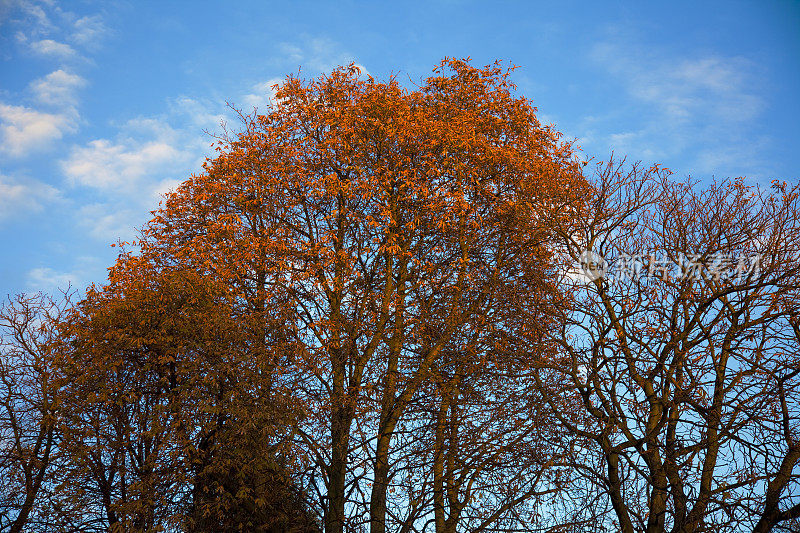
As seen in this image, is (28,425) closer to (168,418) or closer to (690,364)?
(168,418)

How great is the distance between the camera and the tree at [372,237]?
51.7ft

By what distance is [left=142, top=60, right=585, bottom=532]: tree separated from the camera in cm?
1575

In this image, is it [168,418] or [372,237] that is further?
[372,237]

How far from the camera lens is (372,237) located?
17359 mm

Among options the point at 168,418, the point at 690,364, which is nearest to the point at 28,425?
the point at 168,418

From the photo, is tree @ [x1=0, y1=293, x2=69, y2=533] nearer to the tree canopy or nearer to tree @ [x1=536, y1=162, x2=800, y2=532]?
the tree canopy

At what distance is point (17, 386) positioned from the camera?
17875 mm

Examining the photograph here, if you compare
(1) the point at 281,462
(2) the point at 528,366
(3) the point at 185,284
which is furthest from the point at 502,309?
(3) the point at 185,284

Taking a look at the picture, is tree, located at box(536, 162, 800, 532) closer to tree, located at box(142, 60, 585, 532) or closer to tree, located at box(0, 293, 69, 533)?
tree, located at box(142, 60, 585, 532)

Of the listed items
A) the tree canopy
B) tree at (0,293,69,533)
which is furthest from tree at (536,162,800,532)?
tree at (0,293,69,533)

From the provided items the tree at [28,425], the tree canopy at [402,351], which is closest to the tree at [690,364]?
the tree canopy at [402,351]

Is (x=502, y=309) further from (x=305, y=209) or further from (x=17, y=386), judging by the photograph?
(x=17, y=386)

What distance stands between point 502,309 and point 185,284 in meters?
7.03

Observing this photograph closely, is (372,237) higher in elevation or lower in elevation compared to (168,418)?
higher
